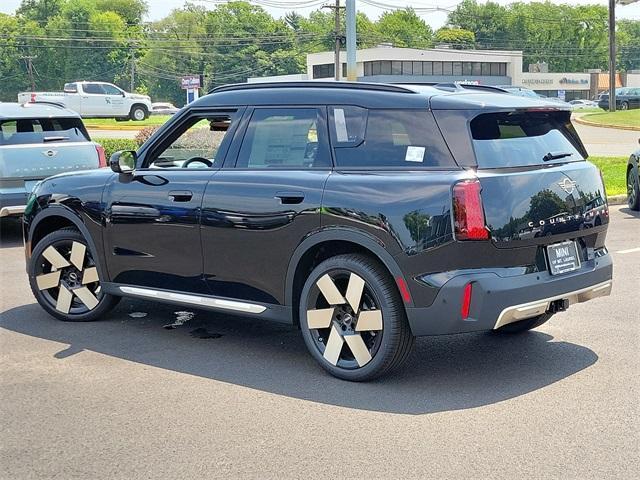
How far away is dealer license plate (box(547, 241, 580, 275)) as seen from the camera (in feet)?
17.7

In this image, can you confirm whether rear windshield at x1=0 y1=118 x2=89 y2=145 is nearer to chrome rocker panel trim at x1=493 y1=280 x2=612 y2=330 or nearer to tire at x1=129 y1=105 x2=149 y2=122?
chrome rocker panel trim at x1=493 y1=280 x2=612 y2=330

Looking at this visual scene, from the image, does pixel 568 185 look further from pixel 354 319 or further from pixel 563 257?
pixel 354 319

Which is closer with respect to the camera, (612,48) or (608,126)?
(608,126)

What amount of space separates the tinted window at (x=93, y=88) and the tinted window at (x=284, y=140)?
3894 centimetres

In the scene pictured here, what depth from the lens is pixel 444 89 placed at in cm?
579

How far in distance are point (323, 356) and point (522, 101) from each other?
82.7 inches

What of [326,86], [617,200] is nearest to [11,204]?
[326,86]

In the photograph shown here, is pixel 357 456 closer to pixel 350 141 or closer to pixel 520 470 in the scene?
pixel 520 470

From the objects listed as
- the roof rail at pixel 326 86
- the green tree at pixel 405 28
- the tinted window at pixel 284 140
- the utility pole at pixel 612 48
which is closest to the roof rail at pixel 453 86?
the roof rail at pixel 326 86

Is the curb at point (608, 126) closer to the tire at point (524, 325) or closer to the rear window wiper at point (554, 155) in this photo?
the tire at point (524, 325)

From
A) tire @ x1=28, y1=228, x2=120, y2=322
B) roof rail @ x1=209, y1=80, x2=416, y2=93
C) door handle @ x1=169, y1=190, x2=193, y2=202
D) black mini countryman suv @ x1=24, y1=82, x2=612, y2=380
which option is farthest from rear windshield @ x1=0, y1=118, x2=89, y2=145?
door handle @ x1=169, y1=190, x2=193, y2=202

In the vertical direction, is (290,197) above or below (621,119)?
above

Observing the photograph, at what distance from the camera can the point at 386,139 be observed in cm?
555

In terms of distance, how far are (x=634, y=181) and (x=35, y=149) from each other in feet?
29.1
